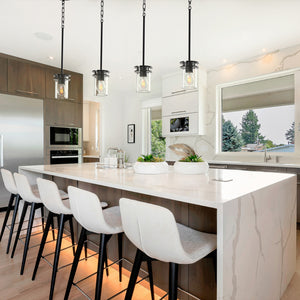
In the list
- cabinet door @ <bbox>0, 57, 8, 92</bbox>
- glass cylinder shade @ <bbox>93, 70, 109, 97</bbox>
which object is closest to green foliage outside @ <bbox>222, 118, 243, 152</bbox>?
glass cylinder shade @ <bbox>93, 70, 109, 97</bbox>

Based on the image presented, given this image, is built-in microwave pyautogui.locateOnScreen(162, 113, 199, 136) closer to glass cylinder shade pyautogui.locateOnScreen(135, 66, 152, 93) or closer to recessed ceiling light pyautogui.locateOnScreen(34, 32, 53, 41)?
glass cylinder shade pyautogui.locateOnScreen(135, 66, 152, 93)

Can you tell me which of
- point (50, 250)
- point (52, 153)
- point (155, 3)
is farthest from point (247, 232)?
point (52, 153)

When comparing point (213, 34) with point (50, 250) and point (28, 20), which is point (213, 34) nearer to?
point (28, 20)

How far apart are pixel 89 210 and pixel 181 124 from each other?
349 cm

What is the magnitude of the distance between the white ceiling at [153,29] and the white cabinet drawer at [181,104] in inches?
24.5

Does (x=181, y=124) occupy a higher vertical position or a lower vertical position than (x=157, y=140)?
higher

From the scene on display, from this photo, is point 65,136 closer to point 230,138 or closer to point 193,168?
point 230,138

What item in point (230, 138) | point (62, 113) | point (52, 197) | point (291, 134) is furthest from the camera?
point (62, 113)

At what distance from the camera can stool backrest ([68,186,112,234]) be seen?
1.29 m

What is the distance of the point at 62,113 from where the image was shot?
449 centimetres

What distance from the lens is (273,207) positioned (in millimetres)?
1436

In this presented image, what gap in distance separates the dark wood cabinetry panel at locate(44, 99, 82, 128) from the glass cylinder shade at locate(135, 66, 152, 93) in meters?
2.82

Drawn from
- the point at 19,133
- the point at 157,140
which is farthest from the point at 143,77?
the point at 157,140

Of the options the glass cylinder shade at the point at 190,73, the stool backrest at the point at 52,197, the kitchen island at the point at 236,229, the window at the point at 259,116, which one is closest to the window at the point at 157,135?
the window at the point at 259,116
